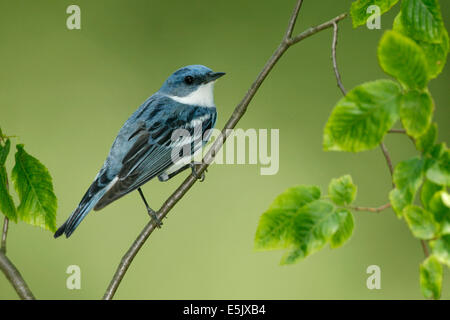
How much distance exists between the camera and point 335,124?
23.0 inches

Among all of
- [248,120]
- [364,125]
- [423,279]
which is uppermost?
[248,120]

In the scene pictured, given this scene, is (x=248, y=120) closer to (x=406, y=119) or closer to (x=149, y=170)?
(x=149, y=170)

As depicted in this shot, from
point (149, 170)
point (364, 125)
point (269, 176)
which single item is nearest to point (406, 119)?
point (364, 125)

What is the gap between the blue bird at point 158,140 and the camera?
4.39 feet

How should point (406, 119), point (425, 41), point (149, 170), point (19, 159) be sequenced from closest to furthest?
point (406, 119)
point (425, 41)
point (19, 159)
point (149, 170)

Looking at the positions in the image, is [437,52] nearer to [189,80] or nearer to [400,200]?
[400,200]

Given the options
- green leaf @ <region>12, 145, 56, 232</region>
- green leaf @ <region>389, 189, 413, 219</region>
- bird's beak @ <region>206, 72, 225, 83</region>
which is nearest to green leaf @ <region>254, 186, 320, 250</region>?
green leaf @ <region>389, 189, 413, 219</region>

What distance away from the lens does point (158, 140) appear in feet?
4.95

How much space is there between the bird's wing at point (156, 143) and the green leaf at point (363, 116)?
2.61 feet

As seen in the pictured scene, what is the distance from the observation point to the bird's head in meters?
1.65

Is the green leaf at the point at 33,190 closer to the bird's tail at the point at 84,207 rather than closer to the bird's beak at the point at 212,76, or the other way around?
the bird's tail at the point at 84,207

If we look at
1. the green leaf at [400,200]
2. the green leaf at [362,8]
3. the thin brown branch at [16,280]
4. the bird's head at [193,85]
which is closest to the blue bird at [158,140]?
the bird's head at [193,85]

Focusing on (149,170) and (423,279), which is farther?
(149,170)

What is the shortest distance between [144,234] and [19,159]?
264mm
